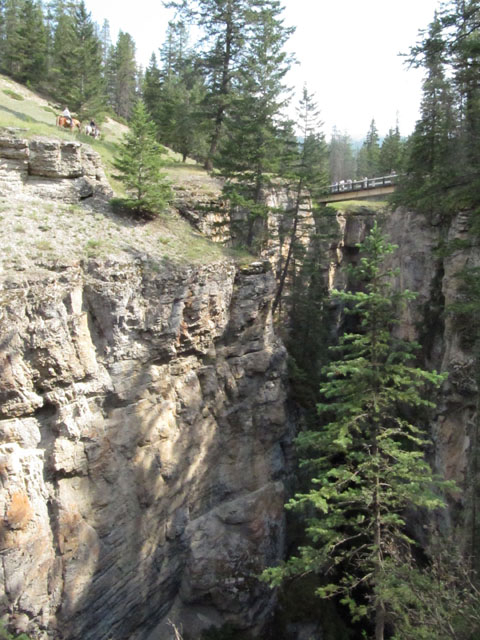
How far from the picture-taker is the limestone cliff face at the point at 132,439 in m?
12.2

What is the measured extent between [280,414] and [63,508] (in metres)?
9.49

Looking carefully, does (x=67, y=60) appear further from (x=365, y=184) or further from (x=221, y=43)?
(x=365, y=184)

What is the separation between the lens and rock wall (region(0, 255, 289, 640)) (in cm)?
1216

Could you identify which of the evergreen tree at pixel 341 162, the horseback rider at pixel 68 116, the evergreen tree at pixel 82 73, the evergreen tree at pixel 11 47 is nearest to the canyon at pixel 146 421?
the horseback rider at pixel 68 116

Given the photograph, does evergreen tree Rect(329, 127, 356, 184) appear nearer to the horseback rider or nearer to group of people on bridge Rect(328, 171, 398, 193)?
group of people on bridge Rect(328, 171, 398, 193)

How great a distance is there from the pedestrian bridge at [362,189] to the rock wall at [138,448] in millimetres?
13781

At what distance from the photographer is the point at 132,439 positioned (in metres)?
14.6

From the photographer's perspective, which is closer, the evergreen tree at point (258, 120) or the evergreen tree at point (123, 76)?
the evergreen tree at point (258, 120)

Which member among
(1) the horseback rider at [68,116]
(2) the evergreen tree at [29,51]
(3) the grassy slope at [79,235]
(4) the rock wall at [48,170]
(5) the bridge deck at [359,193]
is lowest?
(3) the grassy slope at [79,235]

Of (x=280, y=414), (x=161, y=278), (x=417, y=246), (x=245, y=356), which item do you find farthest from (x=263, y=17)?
(x=280, y=414)

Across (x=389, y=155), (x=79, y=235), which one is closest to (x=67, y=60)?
(x=79, y=235)

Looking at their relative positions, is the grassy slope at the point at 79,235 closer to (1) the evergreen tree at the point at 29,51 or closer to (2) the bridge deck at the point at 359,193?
(2) the bridge deck at the point at 359,193

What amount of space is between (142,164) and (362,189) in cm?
1716

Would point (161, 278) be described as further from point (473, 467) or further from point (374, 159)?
point (374, 159)
